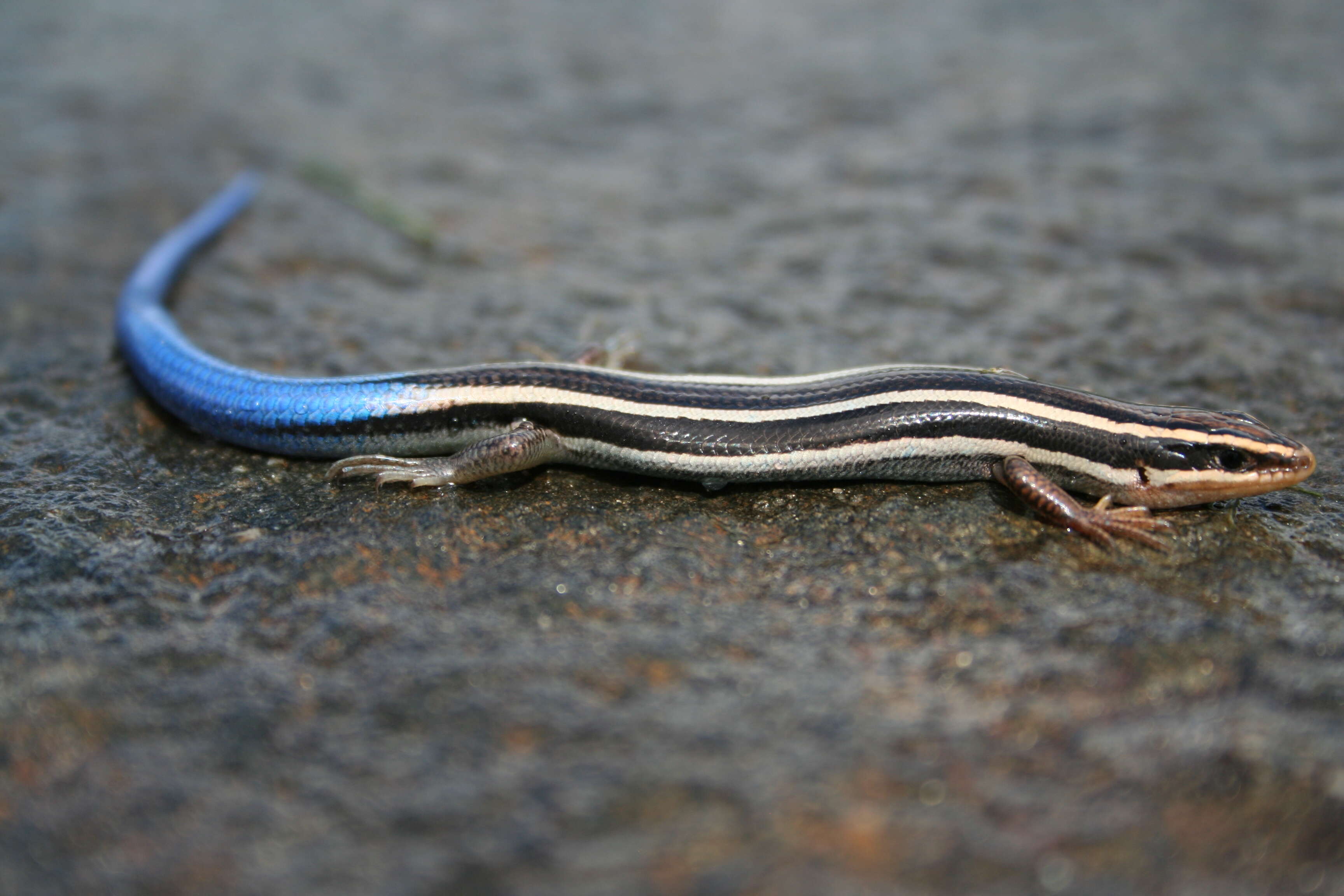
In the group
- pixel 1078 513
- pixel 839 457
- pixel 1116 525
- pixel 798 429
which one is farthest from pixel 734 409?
pixel 1116 525

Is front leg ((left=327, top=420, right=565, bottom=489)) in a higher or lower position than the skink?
lower

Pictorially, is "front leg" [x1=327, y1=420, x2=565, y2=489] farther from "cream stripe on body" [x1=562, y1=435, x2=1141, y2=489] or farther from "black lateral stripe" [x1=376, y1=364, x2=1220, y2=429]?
"black lateral stripe" [x1=376, y1=364, x2=1220, y2=429]

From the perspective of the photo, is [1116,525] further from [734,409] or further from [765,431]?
[734,409]

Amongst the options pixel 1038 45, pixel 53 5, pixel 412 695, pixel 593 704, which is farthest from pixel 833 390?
pixel 53 5

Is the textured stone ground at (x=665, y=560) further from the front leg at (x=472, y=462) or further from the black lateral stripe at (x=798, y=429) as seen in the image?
the black lateral stripe at (x=798, y=429)

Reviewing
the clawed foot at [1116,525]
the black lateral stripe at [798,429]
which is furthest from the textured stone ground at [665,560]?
the black lateral stripe at [798,429]

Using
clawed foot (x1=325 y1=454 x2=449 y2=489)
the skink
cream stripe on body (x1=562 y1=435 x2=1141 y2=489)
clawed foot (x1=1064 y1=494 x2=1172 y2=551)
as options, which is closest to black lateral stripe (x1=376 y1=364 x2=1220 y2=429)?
the skink

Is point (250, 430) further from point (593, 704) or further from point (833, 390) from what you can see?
point (833, 390)
